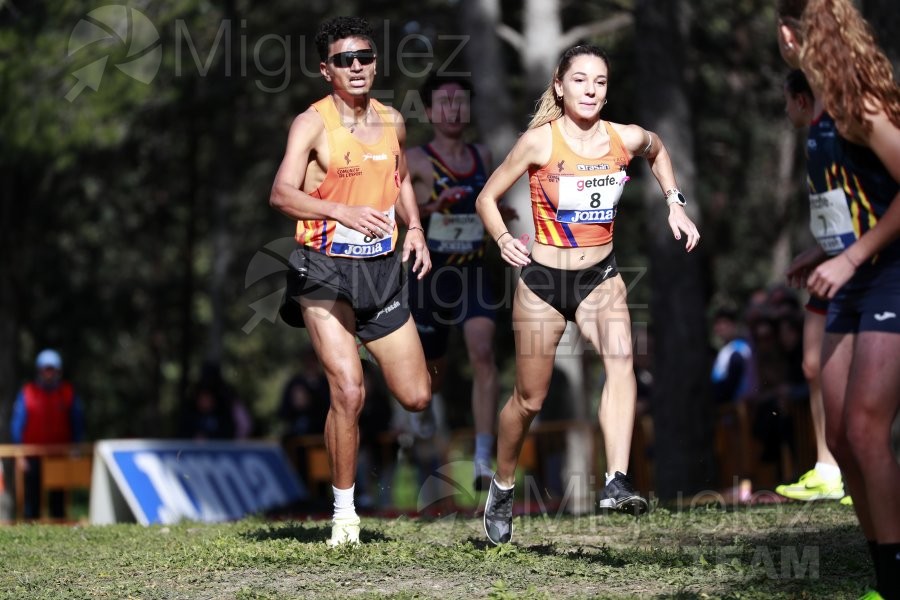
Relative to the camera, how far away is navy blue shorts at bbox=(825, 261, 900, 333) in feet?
16.0

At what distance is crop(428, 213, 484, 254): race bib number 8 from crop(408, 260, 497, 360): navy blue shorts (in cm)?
13

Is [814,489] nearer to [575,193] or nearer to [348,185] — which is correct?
[575,193]

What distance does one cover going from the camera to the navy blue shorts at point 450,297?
915cm

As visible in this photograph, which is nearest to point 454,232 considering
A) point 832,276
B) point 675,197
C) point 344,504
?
point 675,197

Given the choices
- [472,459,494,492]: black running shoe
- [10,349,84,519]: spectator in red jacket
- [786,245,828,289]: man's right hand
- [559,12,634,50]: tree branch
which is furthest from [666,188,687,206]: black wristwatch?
[559,12,634,50]: tree branch

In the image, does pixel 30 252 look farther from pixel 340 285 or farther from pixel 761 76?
pixel 340 285

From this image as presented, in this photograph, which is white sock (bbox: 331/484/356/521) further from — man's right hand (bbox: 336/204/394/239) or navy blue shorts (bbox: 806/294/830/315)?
navy blue shorts (bbox: 806/294/830/315)

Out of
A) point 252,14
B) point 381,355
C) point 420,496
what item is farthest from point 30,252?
point 381,355

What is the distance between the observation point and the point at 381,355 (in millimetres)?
7250

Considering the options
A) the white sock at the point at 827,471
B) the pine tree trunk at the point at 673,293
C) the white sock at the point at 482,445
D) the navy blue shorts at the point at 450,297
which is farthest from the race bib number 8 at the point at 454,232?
the pine tree trunk at the point at 673,293

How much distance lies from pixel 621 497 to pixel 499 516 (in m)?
0.99

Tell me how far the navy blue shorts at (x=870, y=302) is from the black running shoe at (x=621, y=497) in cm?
156

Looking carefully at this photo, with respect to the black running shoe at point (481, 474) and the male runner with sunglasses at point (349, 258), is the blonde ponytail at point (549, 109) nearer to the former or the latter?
the male runner with sunglasses at point (349, 258)

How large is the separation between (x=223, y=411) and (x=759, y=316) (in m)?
7.85
